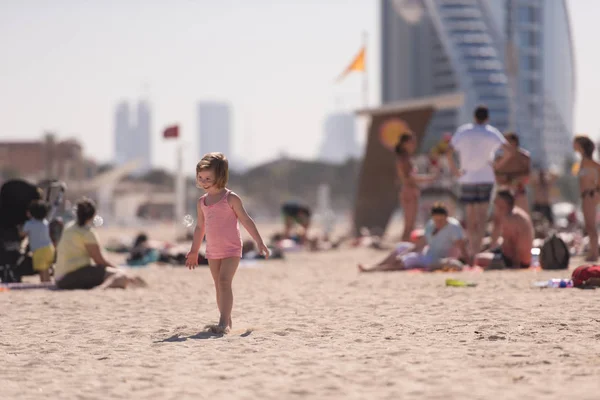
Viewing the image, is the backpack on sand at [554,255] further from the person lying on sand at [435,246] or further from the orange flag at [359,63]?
the orange flag at [359,63]

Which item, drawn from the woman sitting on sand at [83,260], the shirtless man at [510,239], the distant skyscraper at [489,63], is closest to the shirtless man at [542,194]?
the shirtless man at [510,239]

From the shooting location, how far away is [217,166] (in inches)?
234

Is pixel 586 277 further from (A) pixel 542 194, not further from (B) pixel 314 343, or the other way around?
(A) pixel 542 194

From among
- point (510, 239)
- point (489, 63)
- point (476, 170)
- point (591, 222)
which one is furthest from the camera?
point (489, 63)

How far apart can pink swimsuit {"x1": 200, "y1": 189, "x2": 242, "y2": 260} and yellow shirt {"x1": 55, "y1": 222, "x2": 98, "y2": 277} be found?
2958mm

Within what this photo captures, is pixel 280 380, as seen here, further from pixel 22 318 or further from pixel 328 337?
pixel 22 318

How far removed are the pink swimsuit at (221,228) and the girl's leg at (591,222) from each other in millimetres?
5506

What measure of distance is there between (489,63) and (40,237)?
116 m

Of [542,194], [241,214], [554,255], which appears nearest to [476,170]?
[554,255]

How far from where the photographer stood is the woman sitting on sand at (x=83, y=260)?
344 inches

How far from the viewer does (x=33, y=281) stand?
10359 mm

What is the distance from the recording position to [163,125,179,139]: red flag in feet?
76.8

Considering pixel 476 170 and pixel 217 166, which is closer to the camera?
pixel 217 166

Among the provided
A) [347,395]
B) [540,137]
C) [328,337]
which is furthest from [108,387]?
[540,137]
